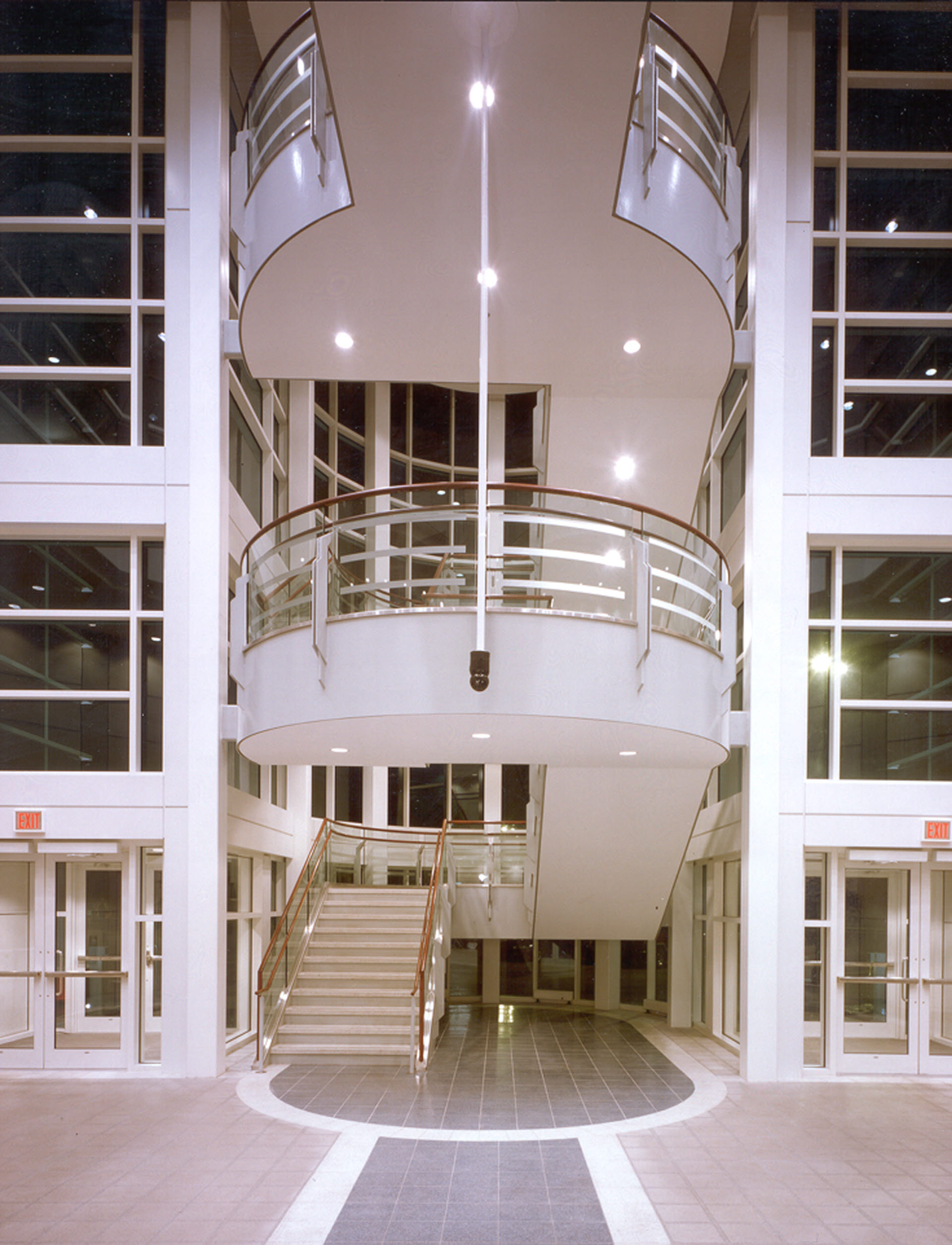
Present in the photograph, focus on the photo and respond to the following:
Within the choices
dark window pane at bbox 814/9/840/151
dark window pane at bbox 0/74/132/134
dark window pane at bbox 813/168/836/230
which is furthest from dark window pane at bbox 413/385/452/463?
dark window pane at bbox 814/9/840/151

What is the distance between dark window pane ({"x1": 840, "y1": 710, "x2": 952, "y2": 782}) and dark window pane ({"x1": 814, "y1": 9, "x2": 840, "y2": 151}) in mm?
6479

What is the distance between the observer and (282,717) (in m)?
8.58

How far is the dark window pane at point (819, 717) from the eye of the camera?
437 inches

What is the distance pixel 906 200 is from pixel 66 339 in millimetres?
9599

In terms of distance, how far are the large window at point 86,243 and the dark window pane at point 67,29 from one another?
6 centimetres

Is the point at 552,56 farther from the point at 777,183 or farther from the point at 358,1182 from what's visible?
the point at 358,1182

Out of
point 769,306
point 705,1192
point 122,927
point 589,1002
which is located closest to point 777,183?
point 769,306

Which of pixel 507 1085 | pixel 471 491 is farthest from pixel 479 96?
pixel 507 1085

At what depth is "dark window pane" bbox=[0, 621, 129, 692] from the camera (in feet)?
35.9

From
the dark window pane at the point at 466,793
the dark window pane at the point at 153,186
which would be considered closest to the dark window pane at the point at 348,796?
the dark window pane at the point at 466,793

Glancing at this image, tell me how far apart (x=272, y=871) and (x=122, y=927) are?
3.77m

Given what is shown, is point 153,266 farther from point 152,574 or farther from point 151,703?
point 151,703

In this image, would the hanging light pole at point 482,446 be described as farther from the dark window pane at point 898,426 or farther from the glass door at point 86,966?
the glass door at point 86,966

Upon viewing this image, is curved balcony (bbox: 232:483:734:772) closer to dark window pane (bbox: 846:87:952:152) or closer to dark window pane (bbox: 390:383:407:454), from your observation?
dark window pane (bbox: 846:87:952:152)
